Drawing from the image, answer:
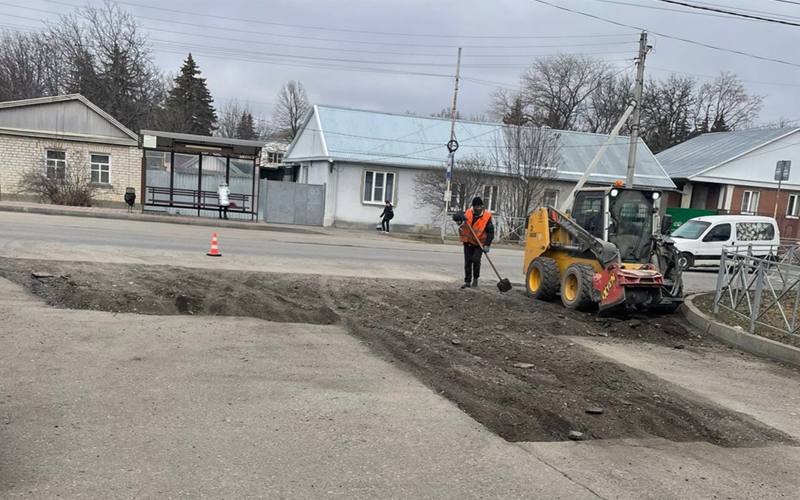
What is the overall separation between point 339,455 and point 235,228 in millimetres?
20480

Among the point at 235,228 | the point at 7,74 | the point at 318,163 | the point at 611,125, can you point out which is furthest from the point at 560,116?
the point at 7,74

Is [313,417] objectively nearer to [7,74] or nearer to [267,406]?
[267,406]

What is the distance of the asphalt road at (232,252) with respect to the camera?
1164 cm

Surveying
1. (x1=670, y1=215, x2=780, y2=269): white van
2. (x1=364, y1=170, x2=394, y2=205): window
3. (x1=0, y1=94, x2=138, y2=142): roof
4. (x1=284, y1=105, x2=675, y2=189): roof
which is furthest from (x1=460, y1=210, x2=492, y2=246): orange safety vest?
(x1=0, y1=94, x2=138, y2=142): roof

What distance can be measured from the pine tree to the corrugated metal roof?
4517 centimetres

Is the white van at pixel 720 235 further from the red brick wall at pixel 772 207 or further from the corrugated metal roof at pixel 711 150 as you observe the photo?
the corrugated metal roof at pixel 711 150

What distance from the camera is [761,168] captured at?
34.9 meters

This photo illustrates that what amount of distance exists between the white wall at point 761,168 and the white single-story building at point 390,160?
4.07 meters

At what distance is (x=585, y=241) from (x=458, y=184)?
17.5 meters

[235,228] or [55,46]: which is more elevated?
[55,46]

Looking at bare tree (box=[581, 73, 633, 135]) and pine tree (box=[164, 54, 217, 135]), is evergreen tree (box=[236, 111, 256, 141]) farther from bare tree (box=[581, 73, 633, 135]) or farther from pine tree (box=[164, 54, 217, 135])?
bare tree (box=[581, 73, 633, 135])

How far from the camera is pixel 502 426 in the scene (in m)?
4.81

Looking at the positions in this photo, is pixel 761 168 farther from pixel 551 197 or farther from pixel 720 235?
pixel 720 235

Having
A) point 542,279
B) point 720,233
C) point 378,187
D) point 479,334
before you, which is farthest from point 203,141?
point 720,233
